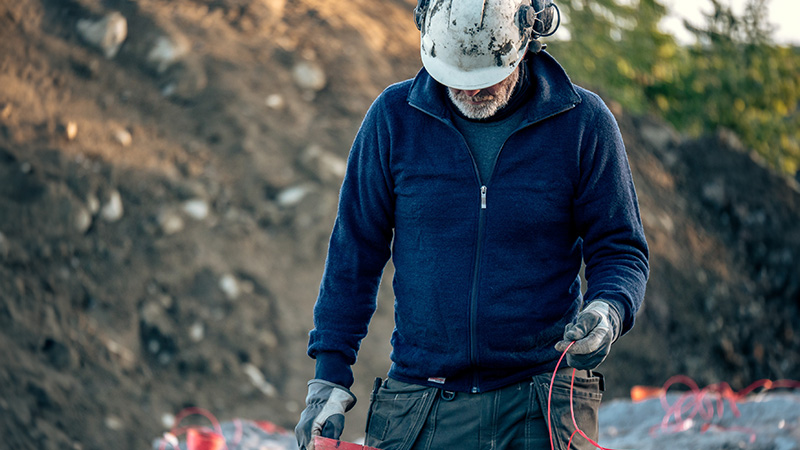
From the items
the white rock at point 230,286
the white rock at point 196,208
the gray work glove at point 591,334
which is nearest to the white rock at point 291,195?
the white rock at point 196,208

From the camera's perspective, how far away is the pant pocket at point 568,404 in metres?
2.07

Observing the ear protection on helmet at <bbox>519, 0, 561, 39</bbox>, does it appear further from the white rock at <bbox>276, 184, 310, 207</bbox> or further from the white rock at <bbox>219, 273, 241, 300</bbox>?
the white rock at <bbox>276, 184, 310, 207</bbox>

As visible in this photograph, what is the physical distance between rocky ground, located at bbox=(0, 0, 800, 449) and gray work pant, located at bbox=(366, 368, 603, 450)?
3.32 metres

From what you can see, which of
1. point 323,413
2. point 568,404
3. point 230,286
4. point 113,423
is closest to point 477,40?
point 568,404

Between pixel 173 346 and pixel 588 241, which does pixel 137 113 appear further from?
pixel 588 241

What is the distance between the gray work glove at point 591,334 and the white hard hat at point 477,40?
25.6 inches

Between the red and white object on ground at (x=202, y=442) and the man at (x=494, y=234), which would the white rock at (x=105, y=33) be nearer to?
the red and white object on ground at (x=202, y=442)

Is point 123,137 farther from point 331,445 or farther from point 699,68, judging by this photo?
point 699,68

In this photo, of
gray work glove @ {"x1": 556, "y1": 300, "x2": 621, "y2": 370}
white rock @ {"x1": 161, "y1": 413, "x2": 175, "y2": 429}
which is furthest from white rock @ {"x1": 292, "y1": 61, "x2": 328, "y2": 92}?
gray work glove @ {"x1": 556, "y1": 300, "x2": 621, "y2": 370}

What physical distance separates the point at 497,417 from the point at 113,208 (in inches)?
173

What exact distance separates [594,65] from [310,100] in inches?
210

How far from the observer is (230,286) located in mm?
5984

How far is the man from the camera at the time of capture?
2107 mm

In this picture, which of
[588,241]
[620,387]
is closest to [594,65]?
[620,387]
